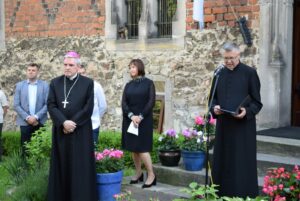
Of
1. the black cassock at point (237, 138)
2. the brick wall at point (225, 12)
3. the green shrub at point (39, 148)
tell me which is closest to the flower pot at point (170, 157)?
the green shrub at point (39, 148)

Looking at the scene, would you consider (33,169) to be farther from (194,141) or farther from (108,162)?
(194,141)

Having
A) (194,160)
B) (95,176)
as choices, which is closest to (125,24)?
(194,160)

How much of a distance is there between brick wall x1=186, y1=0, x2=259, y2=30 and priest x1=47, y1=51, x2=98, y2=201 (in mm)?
3480

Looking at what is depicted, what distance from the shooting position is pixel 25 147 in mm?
7859

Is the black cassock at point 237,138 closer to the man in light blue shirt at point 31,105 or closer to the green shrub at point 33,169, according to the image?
the green shrub at point 33,169

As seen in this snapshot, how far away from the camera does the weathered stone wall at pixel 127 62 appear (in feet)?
29.9

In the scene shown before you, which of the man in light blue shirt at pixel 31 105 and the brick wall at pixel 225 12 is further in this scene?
the brick wall at pixel 225 12

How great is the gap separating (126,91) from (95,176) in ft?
4.77

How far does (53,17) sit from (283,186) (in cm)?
849

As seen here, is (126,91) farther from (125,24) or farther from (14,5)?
(14,5)

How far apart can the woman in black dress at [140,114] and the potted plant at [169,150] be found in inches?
19.0

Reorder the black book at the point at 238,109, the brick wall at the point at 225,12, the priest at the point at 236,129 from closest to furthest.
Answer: the black book at the point at 238,109
the priest at the point at 236,129
the brick wall at the point at 225,12

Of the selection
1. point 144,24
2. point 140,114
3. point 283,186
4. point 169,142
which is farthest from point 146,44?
point 283,186

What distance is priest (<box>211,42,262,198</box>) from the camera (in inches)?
213
